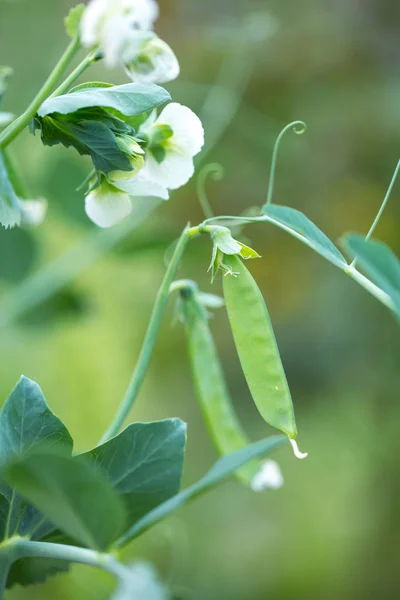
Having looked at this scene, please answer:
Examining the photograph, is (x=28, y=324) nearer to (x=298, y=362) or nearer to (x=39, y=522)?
(x=39, y=522)

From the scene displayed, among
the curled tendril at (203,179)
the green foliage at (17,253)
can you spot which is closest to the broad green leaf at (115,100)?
the curled tendril at (203,179)

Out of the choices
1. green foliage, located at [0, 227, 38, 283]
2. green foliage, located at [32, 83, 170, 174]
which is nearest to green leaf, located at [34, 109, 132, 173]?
green foliage, located at [32, 83, 170, 174]

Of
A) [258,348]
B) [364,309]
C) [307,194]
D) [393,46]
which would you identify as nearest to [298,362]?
[364,309]

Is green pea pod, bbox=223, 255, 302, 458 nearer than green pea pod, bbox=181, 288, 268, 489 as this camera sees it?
Yes

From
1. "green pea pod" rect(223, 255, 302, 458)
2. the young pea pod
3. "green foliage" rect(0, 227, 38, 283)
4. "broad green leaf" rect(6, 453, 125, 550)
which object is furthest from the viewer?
"green foliage" rect(0, 227, 38, 283)

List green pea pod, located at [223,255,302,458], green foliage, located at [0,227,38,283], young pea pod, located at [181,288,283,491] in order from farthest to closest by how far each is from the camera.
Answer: green foliage, located at [0,227,38,283]
young pea pod, located at [181,288,283,491]
green pea pod, located at [223,255,302,458]

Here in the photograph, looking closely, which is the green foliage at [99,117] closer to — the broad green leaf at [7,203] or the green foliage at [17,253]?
the broad green leaf at [7,203]

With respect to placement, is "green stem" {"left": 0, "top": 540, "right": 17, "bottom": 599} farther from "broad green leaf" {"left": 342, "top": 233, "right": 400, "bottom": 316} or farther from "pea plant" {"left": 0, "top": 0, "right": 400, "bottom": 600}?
"broad green leaf" {"left": 342, "top": 233, "right": 400, "bottom": 316}
